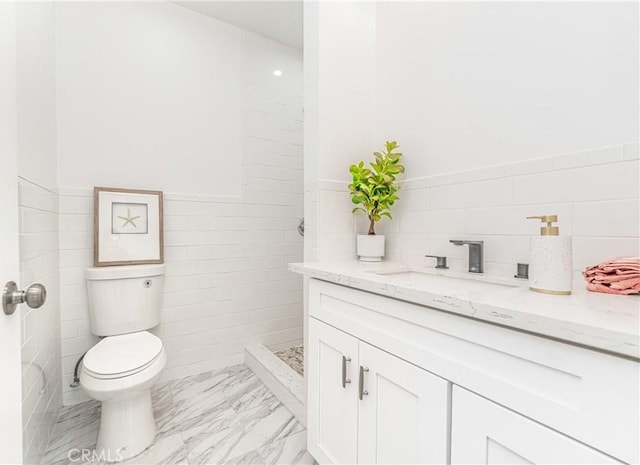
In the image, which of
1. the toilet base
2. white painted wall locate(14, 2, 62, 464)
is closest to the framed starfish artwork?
white painted wall locate(14, 2, 62, 464)

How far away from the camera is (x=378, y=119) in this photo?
1.64m

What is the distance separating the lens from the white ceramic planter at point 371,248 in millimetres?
1437

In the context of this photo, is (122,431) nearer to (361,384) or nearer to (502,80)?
(361,384)

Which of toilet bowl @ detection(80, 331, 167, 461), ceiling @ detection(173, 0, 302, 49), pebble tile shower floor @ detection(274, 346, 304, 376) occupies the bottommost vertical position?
pebble tile shower floor @ detection(274, 346, 304, 376)

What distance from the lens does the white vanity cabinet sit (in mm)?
757

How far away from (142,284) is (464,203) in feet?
5.94

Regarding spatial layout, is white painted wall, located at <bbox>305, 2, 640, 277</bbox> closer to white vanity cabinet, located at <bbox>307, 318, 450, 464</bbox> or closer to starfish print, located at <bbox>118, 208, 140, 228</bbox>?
Answer: white vanity cabinet, located at <bbox>307, 318, 450, 464</bbox>

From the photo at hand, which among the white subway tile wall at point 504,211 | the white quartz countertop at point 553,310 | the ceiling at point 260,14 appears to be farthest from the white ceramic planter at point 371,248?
the ceiling at point 260,14

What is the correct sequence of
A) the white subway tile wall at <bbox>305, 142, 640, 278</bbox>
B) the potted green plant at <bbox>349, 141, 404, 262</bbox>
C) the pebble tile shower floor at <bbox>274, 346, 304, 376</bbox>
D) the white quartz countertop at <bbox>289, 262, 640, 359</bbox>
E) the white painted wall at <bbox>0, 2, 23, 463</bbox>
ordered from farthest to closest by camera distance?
1. the pebble tile shower floor at <bbox>274, 346, 304, 376</bbox>
2. the potted green plant at <bbox>349, 141, 404, 262</bbox>
3. the white subway tile wall at <bbox>305, 142, 640, 278</bbox>
4. the white painted wall at <bbox>0, 2, 23, 463</bbox>
5. the white quartz countertop at <bbox>289, 262, 640, 359</bbox>

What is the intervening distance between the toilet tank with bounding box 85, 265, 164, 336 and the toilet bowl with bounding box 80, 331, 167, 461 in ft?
0.77

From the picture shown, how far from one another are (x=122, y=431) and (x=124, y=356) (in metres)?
0.33

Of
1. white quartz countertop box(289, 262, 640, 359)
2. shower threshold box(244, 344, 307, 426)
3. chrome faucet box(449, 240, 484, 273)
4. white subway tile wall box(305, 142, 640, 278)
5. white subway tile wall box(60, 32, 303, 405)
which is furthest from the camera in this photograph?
white subway tile wall box(60, 32, 303, 405)

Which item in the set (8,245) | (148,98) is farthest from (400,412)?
(148,98)

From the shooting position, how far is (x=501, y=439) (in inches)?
24.1
